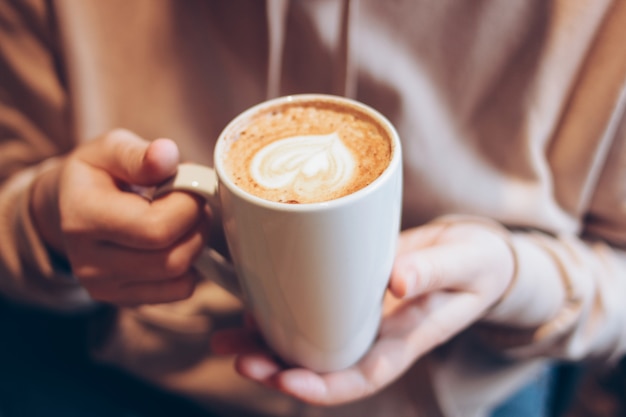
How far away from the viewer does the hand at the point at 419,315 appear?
1.84ft

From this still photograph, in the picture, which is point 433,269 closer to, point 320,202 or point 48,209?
point 320,202

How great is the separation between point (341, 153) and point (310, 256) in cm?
12

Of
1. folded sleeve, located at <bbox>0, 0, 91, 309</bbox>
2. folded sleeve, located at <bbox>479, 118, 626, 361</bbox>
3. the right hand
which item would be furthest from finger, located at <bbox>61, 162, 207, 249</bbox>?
folded sleeve, located at <bbox>479, 118, 626, 361</bbox>

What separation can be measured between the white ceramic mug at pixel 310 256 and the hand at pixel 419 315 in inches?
1.1

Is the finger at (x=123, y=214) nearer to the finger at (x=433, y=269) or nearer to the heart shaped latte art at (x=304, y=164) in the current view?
the heart shaped latte art at (x=304, y=164)

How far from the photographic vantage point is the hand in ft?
1.84

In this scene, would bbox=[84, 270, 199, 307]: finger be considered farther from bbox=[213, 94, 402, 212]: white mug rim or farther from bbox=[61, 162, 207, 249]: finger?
bbox=[213, 94, 402, 212]: white mug rim

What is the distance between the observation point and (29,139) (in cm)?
80

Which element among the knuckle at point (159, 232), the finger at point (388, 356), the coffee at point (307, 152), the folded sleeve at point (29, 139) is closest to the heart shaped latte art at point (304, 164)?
the coffee at point (307, 152)

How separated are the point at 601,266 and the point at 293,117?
1.55 ft

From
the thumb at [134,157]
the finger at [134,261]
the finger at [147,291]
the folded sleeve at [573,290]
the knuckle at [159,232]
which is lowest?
the folded sleeve at [573,290]

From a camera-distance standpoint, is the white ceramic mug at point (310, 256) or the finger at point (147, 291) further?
the finger at point (147, 291)

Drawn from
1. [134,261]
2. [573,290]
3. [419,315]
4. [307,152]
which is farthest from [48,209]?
[573,290]

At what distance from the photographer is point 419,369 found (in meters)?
0.71
